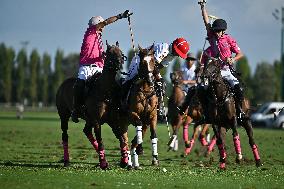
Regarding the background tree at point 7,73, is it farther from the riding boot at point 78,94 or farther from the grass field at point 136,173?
the riding boot at point 78,94

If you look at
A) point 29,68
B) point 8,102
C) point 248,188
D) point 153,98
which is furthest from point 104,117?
point 29,68

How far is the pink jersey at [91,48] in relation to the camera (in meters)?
20.1

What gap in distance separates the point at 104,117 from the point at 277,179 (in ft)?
14.9

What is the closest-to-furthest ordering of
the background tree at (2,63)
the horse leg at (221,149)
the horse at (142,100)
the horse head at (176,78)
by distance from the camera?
the horse at (142,100), the horse leg at (221,149), the horse head at (176,78), the background tree at (2,63)

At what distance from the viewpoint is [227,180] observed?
16625mm

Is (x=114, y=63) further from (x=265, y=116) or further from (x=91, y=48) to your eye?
(x=265, y=116)

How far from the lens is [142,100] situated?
20000 mm

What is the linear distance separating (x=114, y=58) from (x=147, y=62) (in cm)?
94

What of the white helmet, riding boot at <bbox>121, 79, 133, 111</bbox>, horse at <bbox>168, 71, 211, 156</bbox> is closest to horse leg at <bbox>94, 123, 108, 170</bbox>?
riding boot at <bbox>121, 79, 133, 111</bbox>

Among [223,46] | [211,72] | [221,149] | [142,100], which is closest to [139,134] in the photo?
[142,100]

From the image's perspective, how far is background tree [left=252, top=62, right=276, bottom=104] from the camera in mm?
139375

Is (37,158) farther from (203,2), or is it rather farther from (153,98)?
(203,2)

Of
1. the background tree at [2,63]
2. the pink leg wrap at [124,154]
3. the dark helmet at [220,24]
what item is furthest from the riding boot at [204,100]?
the background tree at [2,63]

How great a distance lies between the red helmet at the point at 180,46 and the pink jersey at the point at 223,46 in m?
0.69
